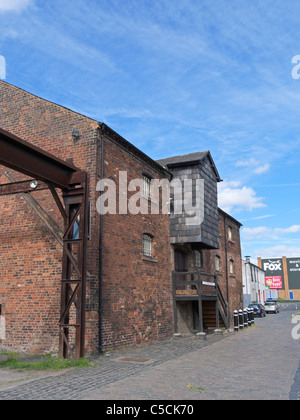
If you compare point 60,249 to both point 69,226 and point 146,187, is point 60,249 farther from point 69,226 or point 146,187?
point 146,187

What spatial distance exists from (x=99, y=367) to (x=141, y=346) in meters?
4.26

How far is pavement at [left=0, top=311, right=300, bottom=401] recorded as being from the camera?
20.5ft

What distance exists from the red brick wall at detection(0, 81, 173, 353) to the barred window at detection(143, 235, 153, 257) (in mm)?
621

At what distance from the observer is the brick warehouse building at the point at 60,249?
10.9m

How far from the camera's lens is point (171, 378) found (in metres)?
7.55

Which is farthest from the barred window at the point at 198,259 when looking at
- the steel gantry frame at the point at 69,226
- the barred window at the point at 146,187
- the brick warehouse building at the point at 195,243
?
the steel gantry frame at the point at 69,226

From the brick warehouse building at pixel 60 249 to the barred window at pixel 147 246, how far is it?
0.42 m

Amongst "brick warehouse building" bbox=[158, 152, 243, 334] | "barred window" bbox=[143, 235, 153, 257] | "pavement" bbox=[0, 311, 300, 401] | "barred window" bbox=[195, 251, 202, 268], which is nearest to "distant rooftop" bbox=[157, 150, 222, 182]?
"brick warehouse building" bbox=[158, 152, 243, 334]

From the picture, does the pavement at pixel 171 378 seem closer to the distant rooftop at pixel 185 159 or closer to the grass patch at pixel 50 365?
the grass patch at pixel 50 365

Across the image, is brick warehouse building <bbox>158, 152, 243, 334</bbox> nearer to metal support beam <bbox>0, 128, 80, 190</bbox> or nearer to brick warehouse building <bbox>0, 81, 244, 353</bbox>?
brick warehouse building <bbox>0, 81, 244, 353</bbox>

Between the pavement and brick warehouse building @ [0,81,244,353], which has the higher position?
brick warehouse building @ [0,81,244,353]

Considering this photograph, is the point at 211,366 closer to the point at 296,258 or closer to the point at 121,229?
the point at 121,229
